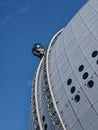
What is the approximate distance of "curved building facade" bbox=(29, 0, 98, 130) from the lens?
31781mm

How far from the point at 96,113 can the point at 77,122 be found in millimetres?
2030

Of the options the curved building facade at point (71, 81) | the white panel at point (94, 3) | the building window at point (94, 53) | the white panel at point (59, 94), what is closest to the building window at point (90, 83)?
the curved building facade at point (71, 81)

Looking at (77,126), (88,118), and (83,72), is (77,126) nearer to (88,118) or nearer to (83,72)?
(88,118)

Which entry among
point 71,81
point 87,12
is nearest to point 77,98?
point 71,81

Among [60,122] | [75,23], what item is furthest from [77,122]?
[75,23]

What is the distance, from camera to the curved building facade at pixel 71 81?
104ft

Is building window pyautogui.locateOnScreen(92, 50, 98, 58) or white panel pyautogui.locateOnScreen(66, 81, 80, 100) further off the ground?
building window pyautogui.locateOnScreen(92, 50, 98, 58)

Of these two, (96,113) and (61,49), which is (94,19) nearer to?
(61,49)

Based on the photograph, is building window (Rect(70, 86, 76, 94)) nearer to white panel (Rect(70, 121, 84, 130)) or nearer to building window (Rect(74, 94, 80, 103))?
building window (Rect(74, 94, 80, 103))

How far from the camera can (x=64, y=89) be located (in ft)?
113

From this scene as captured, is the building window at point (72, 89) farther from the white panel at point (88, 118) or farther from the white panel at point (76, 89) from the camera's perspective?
the white panel at point (88, 118)

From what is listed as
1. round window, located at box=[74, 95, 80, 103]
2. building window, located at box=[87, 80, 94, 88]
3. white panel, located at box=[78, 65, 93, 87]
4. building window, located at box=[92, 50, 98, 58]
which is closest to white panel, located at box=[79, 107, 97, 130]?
round window, located at box=[74, 95, 80, 103]

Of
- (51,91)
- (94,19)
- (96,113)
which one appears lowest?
(96,113)

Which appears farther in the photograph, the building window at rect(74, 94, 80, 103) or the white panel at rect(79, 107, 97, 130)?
the building window at rect(74, 94, 80, 103)
